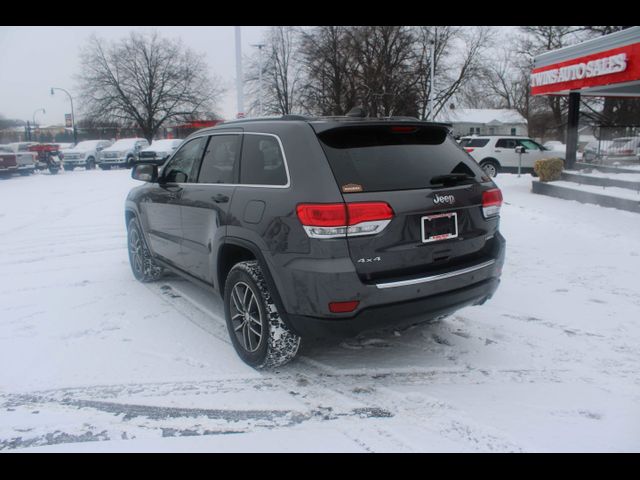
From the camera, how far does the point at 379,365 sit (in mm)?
3752

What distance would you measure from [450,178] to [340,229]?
1000 millimetres

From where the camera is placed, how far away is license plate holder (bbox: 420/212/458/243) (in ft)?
10.6

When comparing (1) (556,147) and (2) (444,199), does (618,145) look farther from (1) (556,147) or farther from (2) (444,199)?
(1) (556,147)

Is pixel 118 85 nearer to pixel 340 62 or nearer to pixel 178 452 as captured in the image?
pixel 340 62

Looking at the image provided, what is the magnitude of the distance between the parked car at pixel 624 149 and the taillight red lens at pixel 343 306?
14.4 m

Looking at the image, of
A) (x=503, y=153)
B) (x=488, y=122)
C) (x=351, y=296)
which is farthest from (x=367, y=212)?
(x=488, y=122)

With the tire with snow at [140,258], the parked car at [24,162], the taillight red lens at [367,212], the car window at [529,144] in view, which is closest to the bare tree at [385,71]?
the car window at [529,144]

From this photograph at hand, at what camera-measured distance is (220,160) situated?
4199 mm

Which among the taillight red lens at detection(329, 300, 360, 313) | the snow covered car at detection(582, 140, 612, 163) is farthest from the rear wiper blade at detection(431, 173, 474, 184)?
the snow covered car at detection(582, 140, 612, 163)

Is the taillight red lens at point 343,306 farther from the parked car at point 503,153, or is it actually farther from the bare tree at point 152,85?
the bare tree at point 152,85

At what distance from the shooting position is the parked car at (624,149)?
570 inches
